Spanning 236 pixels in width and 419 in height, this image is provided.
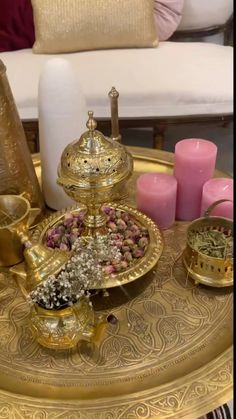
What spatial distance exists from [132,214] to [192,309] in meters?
0.23

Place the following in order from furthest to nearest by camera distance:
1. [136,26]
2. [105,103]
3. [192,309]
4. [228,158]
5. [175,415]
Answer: [228,158], [136,26], [105,103], [192,309], [175,415]

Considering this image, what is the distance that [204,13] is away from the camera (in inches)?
80.5

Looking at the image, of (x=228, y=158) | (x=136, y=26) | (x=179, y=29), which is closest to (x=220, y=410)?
(x=228, y=158)

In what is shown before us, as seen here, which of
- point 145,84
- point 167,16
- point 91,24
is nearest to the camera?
point 145,84

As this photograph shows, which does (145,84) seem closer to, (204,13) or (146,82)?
(146,82)

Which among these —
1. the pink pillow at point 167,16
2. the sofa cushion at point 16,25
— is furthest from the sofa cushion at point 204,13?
the sofa cushion at point 16,25

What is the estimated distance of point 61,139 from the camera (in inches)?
40.8

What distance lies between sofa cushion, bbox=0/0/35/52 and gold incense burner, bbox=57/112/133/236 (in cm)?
114

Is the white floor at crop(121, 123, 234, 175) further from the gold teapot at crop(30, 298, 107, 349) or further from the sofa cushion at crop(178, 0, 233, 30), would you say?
the gold teapot at crop(30, 298, 107, 349)

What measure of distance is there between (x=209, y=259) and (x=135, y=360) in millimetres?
201

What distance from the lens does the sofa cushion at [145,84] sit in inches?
67.6

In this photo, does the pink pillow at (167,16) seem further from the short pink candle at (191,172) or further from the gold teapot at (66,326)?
the gold teapot at (66,326)

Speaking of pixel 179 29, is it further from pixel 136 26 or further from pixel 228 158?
pixel 228 158

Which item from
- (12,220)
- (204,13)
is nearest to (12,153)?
(12,220)
